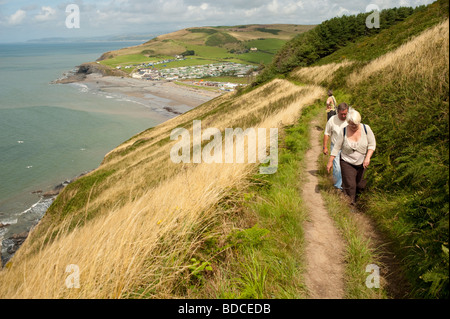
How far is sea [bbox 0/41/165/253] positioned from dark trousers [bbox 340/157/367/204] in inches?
943

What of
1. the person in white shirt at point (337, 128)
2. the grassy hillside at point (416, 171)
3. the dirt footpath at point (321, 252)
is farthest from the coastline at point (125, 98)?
the grassy hillside at point (416, 171)

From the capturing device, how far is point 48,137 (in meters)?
47.7

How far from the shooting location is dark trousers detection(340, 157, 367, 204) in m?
4.94

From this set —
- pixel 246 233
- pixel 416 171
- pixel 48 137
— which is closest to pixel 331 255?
pixel 246 233

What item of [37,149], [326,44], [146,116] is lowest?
[37,149]

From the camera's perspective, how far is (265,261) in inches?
123

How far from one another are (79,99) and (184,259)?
90.3m

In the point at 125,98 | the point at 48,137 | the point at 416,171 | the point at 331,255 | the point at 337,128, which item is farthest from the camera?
the point at 125,98

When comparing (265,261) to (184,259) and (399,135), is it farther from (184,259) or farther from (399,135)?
(399,135)

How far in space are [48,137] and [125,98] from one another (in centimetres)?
3805

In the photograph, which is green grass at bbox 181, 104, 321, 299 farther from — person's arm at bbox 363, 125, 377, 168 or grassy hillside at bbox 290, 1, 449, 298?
person's arm at bbox 363, 125, 377, 168

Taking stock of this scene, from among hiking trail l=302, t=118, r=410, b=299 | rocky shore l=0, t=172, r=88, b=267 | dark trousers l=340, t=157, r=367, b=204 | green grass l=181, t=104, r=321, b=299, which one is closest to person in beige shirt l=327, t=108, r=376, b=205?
dark trousers l=340, t=157, r=367, b=204

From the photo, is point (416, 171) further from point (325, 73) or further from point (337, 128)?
point (325, 73)
